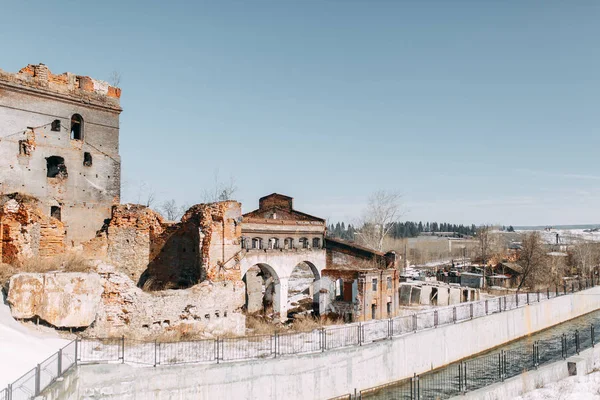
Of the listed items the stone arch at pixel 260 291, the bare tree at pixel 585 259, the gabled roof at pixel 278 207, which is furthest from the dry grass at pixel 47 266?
the bare tree at pixel 585 259

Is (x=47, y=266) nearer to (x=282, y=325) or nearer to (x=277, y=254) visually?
(x=282, y=325)

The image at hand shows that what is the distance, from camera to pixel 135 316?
59.4ft

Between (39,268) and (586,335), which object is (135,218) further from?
(586,335)

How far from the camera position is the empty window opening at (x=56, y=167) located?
Answer: 79.9 feet

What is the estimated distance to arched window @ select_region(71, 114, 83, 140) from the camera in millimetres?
25314

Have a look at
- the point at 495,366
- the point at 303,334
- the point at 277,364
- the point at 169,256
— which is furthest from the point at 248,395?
the point at 495,366

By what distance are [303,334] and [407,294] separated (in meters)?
17.6

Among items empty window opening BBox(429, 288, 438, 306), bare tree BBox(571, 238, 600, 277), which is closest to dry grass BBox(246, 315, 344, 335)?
empty window opening BBox(429, 288, 438, 306)

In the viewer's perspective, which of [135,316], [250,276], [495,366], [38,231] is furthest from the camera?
[250,276]

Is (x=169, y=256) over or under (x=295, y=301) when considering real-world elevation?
over

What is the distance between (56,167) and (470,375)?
21259 mm

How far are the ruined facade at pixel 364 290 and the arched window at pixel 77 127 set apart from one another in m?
16.2

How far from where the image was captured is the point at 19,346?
1306 cm

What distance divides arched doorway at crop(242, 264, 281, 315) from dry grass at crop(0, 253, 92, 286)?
48.7ft
